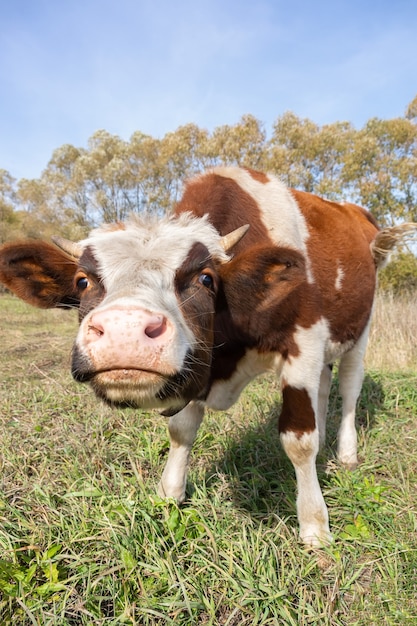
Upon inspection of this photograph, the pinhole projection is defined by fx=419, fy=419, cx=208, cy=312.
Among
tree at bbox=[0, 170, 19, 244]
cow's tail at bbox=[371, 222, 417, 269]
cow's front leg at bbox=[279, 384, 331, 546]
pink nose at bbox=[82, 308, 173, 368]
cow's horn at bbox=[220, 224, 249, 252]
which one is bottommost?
cow's front leg at bbox=[279, 384, 331, 546]

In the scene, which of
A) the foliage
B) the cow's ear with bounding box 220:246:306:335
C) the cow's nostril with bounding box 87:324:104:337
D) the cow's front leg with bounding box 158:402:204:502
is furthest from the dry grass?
the foliage

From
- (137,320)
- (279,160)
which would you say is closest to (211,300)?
(137,320)

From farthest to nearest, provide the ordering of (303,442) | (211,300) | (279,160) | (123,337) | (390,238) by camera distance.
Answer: (279,160) → (390,238) → (303,442) → (211,300) → (123,337)

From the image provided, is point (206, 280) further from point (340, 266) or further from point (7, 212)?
point (7, 212)

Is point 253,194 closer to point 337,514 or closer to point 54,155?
point 337,514

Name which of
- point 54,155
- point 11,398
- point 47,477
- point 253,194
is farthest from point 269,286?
point 54,155

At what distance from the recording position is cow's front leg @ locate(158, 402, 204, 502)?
9.84 ft

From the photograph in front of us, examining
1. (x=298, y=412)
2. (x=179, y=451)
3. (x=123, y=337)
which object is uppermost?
(x=123, y=337)

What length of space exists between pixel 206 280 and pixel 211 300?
116 mm

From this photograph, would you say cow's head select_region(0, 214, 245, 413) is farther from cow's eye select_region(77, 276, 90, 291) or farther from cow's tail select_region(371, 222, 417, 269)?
cow's tail select_region(371, 222, 417, 269)

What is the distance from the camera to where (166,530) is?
257cm

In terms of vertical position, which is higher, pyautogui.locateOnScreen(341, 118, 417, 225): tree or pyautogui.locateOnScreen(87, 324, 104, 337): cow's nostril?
pyautogui.locateOnScreen(341, 118, 417, 225): tree

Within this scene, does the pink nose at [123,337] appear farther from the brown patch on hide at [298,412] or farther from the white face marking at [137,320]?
the brown patch on hide at [298,412]

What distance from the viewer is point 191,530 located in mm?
2615
